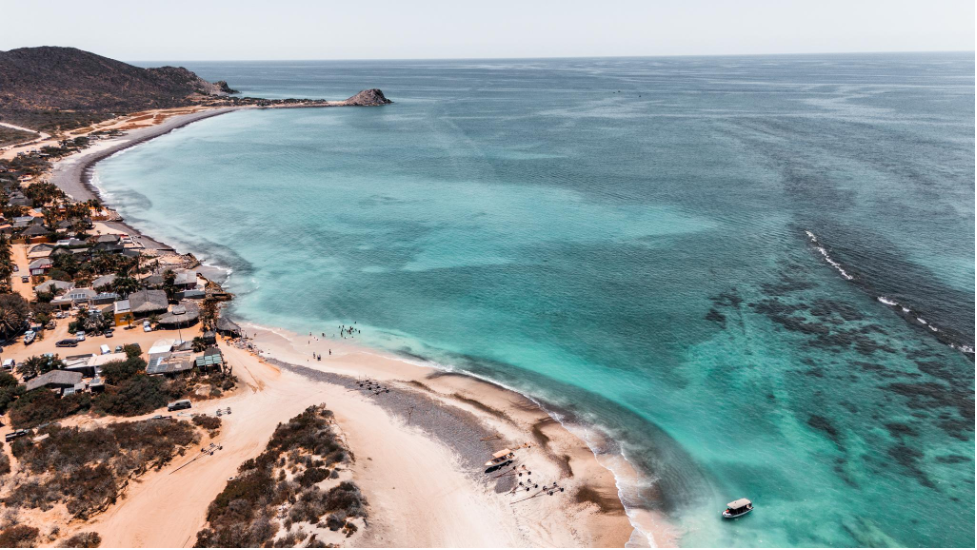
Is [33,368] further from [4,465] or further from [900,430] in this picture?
[900,430]

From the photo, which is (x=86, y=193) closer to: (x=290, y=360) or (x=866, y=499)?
(x=290, y=360)

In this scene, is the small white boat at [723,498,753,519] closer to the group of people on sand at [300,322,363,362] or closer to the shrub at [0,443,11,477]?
the group of people on sand at [300,322,363,362]

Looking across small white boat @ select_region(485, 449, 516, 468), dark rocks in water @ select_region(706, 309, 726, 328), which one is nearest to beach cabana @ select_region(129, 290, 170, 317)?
small white boat @ select_region(485, 449, 516, 468)

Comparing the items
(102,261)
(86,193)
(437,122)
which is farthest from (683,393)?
(437,122)

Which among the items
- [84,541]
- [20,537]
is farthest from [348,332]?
[20,537]

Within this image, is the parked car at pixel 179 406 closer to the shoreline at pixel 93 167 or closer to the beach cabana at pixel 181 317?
the beach cabana at pixel 181 317

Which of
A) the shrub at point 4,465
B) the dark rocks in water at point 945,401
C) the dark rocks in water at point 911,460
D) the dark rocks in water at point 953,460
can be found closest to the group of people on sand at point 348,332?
the shrub at point 4,465

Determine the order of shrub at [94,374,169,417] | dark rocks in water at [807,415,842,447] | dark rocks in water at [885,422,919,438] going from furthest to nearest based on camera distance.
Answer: shrub at [94,374,169,417]
dark rocks in water at [807,415,842,447]
dark rocks in water at [885,422,919,438]
